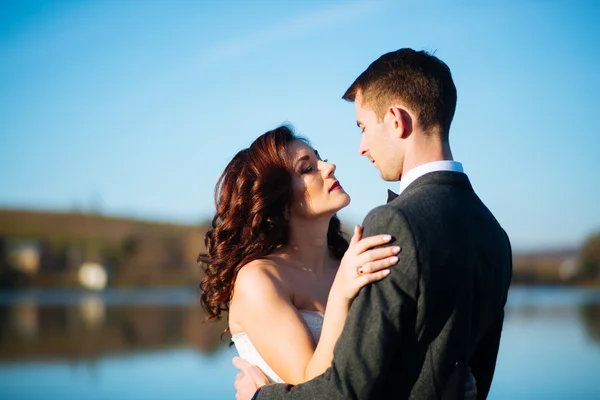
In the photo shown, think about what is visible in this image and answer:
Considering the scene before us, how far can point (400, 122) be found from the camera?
2953 millimetres

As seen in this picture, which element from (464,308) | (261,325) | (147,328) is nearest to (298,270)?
(261,325)

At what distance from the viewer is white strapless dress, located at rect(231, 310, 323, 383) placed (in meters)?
3.79

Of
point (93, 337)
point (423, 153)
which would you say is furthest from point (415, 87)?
point (93, 337)

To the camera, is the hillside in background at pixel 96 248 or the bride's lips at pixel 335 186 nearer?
the bride's lips at pixel 335 186

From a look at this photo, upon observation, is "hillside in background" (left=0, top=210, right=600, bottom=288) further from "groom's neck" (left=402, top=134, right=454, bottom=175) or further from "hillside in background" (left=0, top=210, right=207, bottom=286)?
"groom's neck" (left=402, top=134, right=454, bottom=175)

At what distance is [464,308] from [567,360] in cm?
1605

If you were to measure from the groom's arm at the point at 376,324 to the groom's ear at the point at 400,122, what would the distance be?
0.40 metres

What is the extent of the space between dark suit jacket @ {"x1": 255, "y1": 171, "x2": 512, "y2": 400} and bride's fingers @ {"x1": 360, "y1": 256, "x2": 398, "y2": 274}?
1.0 inches

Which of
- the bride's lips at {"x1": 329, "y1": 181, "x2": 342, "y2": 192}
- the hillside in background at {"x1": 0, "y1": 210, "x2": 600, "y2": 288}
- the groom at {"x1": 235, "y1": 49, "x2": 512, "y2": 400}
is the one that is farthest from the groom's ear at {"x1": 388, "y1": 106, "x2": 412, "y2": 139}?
the hillside in background at {"x1": 0, "y1": 210, "x2": 600, "y2": 288}

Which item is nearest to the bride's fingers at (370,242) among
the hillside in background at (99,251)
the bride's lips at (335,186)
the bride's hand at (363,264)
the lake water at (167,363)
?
the bride's hand at (363,264)

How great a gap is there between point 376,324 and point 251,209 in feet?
6.22

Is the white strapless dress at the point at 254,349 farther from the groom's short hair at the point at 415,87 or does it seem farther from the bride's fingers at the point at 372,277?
the groom's short hair at the point at 415,87

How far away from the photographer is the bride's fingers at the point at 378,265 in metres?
2.60

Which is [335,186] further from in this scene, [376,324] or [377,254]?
[376,324]
